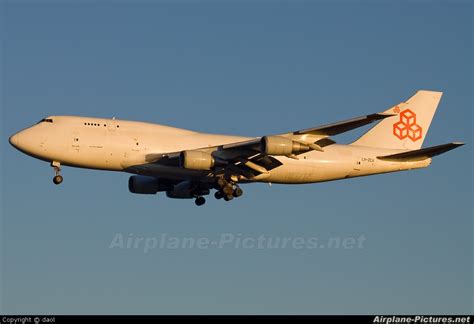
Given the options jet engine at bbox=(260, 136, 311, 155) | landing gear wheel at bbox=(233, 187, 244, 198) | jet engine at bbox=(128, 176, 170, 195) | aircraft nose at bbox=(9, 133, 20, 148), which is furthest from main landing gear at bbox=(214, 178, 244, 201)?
aircraft nose at bbox=(9, 133, 20, 148)

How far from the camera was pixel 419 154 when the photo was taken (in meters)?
53.4

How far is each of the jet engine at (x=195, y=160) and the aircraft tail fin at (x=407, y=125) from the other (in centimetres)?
1155

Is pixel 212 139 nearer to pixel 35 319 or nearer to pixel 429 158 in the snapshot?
pixel 429 158

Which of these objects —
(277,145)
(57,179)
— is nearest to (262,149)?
(277,145)

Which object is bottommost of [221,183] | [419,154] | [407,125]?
[221,183]

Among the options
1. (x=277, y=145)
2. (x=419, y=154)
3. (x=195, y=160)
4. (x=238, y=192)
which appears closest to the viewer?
(x=277, y=145)

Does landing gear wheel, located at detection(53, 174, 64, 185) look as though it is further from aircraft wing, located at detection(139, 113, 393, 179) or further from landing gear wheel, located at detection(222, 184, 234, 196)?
landing gear wheel, located at detection(222, 184, 234, 196)

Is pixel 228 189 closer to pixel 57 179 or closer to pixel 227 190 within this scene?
pixel 227 190

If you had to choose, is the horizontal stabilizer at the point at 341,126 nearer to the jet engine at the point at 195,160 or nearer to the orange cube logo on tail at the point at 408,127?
the jet engine at the point at 195,160

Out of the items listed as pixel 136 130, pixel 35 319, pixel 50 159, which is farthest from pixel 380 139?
pixel 35 319

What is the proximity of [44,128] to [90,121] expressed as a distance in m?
2.44

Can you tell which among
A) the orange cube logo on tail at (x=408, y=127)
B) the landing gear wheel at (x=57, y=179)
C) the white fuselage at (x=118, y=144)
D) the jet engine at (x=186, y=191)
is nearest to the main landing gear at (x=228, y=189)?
the white fuselage at (x=118, y=144)

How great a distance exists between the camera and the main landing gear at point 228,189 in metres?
51.4

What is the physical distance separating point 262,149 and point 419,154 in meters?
10.2
